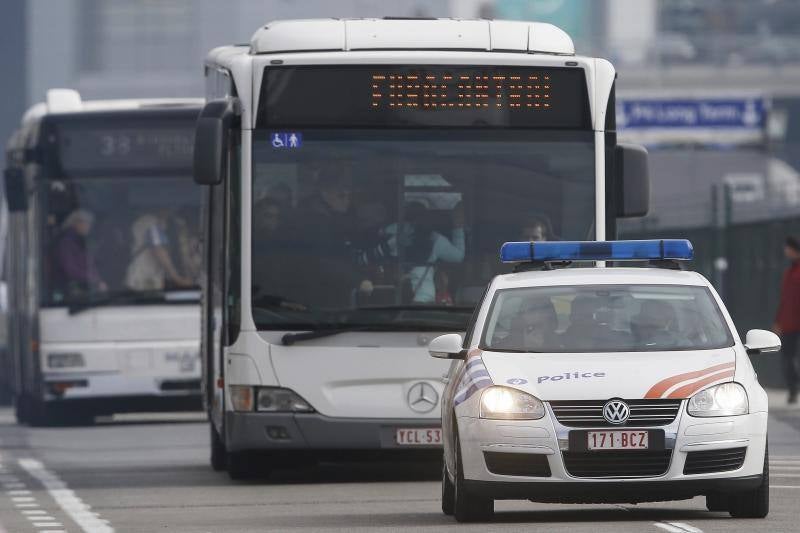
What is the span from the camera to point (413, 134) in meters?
16.1

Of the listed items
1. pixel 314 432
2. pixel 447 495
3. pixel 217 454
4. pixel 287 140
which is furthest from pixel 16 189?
pixel 447 495

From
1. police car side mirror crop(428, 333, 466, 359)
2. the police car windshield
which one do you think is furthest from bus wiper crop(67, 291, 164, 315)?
police car side mirror crop(428, 333, 466, 359)

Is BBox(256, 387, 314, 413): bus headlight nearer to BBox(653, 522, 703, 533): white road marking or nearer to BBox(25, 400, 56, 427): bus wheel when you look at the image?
BBox(653, 522, 703, 533): white road marking

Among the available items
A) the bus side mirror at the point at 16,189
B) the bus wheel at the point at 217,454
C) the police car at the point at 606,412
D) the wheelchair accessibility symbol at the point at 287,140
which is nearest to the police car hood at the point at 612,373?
the police car at the point at 606,412

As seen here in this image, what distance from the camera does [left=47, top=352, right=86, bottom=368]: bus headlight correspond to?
24.0m

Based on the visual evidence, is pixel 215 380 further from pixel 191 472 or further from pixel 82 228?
pixel 82 228

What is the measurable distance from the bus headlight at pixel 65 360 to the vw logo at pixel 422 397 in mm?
8778

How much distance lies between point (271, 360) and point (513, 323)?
2950 millimetres

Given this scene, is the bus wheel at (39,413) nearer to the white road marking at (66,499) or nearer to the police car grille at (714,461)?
the white road marking at (66,499)

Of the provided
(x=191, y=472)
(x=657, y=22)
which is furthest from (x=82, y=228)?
(x=657, y=22)

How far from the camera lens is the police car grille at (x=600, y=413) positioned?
40.0 feet

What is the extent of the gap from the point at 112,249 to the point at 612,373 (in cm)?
1223

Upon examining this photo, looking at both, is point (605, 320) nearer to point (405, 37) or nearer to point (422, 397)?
point (422, 397)

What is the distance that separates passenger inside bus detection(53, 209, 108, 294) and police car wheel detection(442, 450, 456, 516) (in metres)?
10.8
